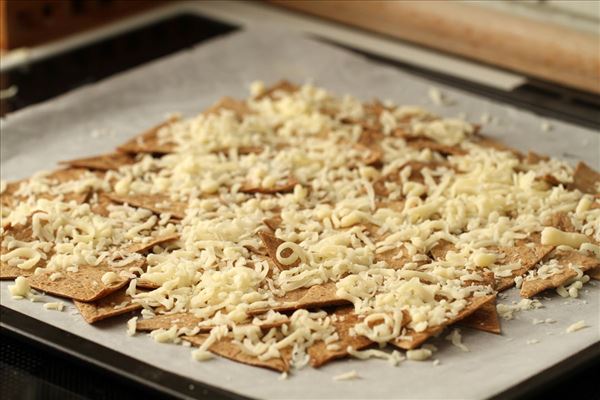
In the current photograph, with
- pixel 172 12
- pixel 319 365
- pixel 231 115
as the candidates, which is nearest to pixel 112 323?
pixel 319 365

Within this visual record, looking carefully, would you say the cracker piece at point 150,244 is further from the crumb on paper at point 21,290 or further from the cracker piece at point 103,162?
the cracker piece at point 103,162

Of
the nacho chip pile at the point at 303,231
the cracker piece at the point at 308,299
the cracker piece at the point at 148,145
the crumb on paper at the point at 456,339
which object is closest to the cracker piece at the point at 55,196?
the nacho chip pile at the point at 303,231

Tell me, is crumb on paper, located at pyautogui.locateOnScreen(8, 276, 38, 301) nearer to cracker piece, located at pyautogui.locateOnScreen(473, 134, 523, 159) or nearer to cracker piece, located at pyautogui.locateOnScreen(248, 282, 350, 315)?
cracker piece, located at pyautogui.locateOnScreen(248, 282, 350, 315)

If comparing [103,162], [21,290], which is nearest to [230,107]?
[103,162]

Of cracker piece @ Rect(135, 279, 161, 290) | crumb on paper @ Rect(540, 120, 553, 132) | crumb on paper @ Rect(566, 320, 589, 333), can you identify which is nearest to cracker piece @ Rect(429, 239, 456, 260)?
crumb on paper @ Rect(566, 320, 589, 333)

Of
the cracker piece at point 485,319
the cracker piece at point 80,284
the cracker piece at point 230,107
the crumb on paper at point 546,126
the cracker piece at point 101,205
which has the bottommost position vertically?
the cracker piece at point 80,284

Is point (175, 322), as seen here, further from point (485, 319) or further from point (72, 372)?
point (485, 319)

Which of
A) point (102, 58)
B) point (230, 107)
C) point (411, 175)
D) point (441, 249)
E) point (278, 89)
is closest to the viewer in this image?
point (441, 249)
